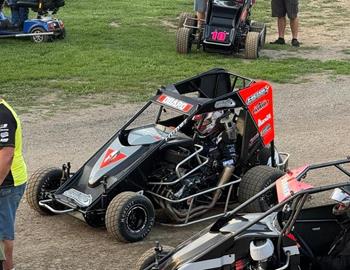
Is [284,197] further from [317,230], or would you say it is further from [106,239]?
[106,239]

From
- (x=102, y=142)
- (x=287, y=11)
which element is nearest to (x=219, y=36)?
(x=287, y=11)

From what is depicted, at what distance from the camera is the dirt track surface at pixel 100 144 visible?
6652 millimetres

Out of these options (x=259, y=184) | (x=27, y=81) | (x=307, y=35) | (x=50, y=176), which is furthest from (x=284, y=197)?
(x=307, y=35)

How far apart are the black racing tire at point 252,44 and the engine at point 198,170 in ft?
23.2

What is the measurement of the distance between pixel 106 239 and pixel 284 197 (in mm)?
2270

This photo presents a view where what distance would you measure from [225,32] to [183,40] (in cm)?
90

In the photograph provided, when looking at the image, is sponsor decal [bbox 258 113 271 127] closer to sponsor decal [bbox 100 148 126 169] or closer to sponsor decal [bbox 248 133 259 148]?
sponsor decal [bbox 248 133 259 148]

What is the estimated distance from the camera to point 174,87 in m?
8.12

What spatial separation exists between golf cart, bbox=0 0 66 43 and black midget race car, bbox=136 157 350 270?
36.3 ft

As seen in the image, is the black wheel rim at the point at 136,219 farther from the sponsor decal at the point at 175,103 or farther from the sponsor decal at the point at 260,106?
the sponsor decal at the point at 260,106

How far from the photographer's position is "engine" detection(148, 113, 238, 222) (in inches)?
283

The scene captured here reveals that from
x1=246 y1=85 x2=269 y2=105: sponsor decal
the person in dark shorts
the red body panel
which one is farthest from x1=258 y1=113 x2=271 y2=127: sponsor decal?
the person in dark shorts

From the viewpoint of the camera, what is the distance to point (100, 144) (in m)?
9.84

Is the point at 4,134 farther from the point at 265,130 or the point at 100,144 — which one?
the point at 100,144
